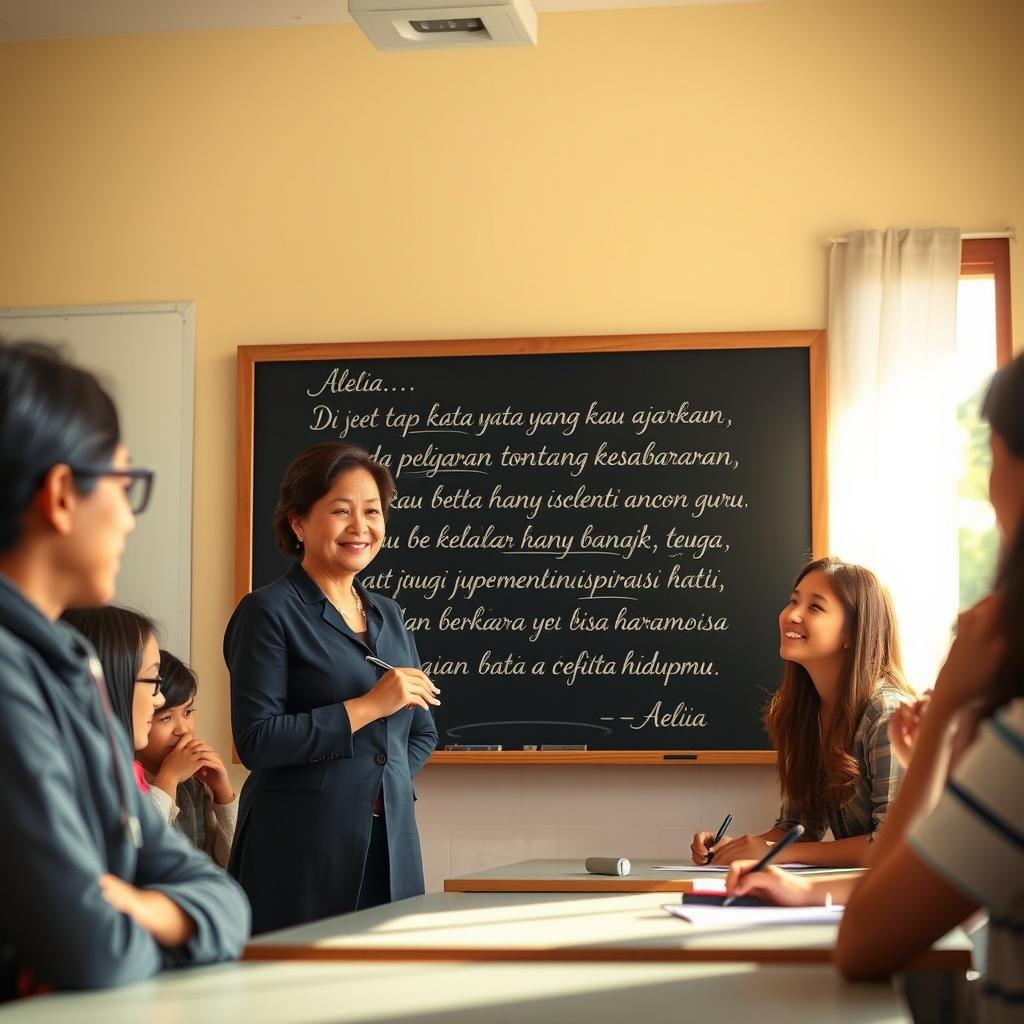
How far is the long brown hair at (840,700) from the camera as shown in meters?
3.04

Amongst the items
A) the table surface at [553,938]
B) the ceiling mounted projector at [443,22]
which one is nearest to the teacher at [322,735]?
the table surface at [553,938]

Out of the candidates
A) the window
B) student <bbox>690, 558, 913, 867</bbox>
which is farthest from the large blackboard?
student <bbox>690, 558, 913, 867</bbox>

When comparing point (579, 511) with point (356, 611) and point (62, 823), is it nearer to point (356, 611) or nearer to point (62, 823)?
point (356, 611)

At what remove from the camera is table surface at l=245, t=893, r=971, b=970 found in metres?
1.63

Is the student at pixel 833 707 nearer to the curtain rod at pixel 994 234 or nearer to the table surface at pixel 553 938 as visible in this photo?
the table surface at pixel 553 938

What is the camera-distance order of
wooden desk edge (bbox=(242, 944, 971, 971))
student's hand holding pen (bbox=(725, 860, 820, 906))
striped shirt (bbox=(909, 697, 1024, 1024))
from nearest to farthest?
striped shirt (bbox=(909, 697, 1024, 1024)) < wooden desk edge (bbox=(242, 944, 971, 971)) < student's hand holding pen (bbox=(725, 860, 820, 906))

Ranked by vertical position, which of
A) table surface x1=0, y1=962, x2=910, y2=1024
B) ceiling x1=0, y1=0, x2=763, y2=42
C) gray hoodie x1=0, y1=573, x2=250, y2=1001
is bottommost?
table surface x1=0, y1=962, x2=910, y2=1024

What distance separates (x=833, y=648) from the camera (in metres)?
3.19

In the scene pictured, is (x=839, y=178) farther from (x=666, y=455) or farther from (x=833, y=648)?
(x=833, y=648)

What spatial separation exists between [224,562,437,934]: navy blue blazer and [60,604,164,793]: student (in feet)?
0.59

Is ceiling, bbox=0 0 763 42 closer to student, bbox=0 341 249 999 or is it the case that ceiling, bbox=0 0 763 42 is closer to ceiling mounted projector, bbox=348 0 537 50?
ceiling mounted projector, bbox=348 0 537 50

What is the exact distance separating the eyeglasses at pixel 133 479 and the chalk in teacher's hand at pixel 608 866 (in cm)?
163

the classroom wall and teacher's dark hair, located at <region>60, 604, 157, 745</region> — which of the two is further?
the classroom wall

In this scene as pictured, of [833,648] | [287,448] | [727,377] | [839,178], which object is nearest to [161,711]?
[287,448]
